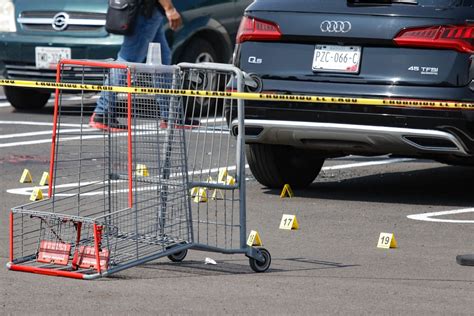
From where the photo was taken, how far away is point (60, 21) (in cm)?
1509

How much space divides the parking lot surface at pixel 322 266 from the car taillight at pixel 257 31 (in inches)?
45.2

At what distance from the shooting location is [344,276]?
7.47m

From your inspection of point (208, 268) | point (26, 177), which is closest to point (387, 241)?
point (208, 268)

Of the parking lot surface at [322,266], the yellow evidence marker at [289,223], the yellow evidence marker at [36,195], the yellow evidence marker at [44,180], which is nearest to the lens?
the parking lot surface at [322,266]

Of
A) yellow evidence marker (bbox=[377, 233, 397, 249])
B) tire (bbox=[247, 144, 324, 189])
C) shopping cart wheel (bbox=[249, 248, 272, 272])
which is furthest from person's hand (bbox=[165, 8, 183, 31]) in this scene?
shopping cart wheel (bbox=[249, 248, 272, 272])

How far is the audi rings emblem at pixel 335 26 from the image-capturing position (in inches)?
378

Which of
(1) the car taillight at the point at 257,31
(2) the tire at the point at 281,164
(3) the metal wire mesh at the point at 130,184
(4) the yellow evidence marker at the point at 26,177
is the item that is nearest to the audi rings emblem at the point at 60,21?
(4) the yellow evidence marker at the point at 26,177

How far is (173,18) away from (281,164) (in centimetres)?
433

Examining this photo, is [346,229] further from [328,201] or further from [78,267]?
[78,267]

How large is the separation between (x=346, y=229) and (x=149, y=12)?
19.3ft

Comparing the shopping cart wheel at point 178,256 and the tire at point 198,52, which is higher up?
the shopping cart wheel at point 178,256

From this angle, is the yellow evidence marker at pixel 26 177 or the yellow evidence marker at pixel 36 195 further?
the yellow evidence marker at pixel 26 177

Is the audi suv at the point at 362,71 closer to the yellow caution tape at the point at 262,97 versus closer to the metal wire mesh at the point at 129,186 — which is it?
the yellow caution tape at the point at 262,97

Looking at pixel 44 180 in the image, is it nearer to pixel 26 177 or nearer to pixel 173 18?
pixel 26 177
